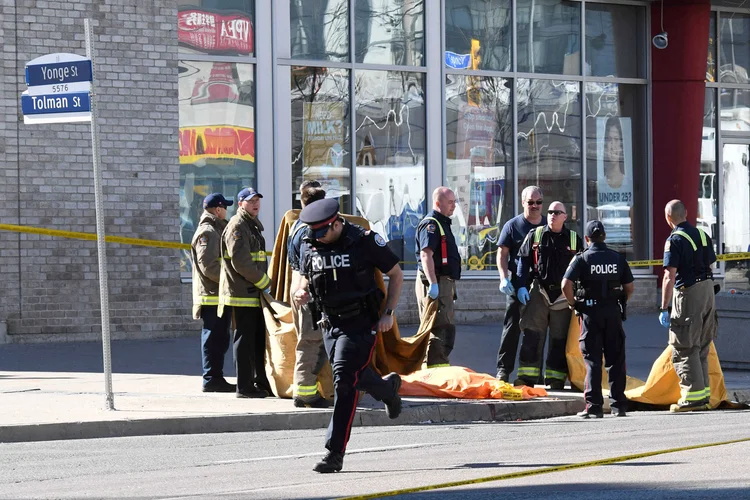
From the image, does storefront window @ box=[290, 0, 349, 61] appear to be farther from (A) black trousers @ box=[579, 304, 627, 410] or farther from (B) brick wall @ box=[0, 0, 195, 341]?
(A) black trousers @ box=[579, 304, 627, 410]

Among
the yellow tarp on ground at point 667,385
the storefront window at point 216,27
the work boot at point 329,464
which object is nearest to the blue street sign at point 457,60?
the storefront window at point 216,27

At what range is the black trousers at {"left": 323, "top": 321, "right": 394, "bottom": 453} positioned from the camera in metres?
7.84

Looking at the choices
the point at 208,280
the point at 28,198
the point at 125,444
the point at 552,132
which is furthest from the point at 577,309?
the point at 552,132

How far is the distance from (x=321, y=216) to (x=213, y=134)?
967 cm

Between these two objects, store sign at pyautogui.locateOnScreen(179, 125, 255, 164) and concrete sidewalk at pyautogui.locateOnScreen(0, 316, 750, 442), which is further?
store sign at pyautogui.locateOnScreen(179, 125, 255, 164)

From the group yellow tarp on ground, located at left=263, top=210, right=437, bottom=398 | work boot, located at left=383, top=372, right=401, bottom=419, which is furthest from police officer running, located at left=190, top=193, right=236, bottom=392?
work boot, located at left=383, top=372, right=401, bottom=419

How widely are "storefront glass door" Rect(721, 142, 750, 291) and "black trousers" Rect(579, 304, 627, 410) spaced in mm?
11640

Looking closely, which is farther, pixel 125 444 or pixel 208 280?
Result: pixel 208 280

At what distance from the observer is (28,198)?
625 inches

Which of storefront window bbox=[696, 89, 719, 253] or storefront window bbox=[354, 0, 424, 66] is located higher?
storefront window bbox=[354, 0, 424, 66]

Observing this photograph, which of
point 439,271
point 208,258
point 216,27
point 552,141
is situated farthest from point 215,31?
point 439,271

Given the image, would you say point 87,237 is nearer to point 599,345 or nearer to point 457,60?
point 457,60

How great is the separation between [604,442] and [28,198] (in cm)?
922

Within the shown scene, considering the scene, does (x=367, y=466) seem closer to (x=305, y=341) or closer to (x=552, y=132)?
(x=305, y=341)
